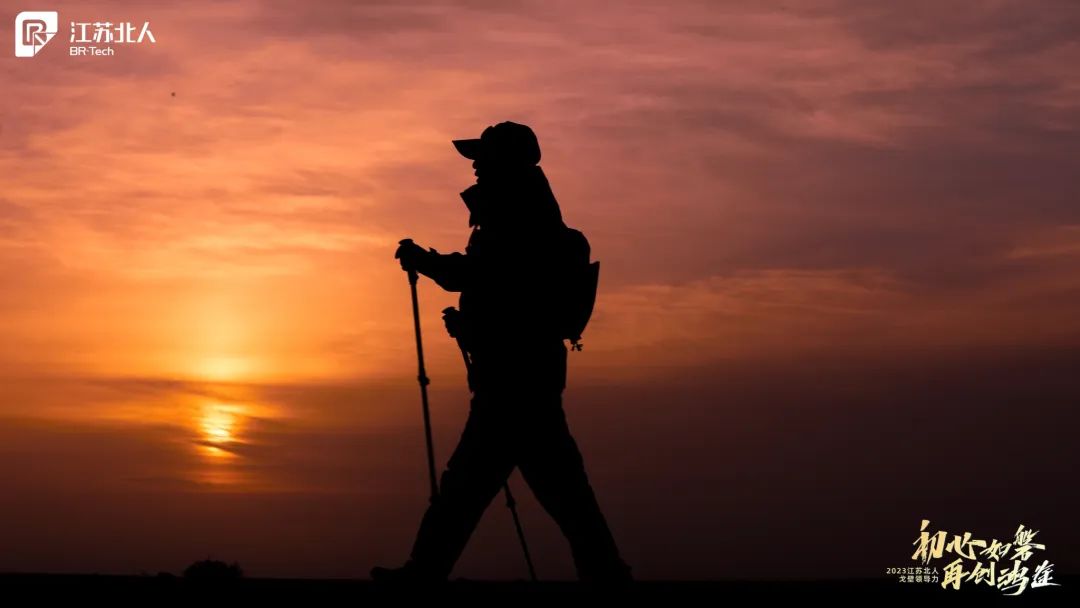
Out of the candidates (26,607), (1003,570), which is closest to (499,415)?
(26,607)

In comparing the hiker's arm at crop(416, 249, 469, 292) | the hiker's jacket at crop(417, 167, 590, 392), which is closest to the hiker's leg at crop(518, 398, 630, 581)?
the hiker's jacket at crop(417, 167, 590, 392)

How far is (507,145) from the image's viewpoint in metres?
9.77

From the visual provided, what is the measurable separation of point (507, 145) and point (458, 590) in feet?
11.2

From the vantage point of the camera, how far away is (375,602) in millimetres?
9773

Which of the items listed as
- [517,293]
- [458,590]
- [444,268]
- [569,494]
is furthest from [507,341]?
[458,590]

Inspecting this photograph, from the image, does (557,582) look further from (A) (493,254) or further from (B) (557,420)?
(A) (493,254)

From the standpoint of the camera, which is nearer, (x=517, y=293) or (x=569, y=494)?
(x=569, y=494)

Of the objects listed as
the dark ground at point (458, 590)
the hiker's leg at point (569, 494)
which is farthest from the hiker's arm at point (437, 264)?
the dark ground at point (458, 590)

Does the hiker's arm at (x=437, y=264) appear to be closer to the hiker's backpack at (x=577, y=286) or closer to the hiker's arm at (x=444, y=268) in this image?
the hiker's arm at (x=444, y=268)

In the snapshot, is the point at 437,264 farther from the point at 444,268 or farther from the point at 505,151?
the point at 505,151

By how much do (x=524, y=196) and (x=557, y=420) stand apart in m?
1.64

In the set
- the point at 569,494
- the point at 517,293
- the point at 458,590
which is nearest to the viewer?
the point at 569,494

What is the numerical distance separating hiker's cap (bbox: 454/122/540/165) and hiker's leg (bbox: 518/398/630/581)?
1833 millimetres

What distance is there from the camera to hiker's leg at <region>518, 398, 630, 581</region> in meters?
9.62
